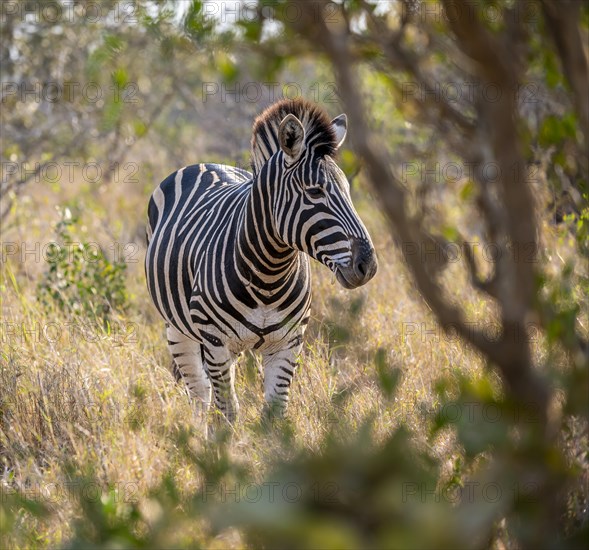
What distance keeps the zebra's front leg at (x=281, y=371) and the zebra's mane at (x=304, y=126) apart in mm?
1032

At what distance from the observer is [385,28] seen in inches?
89.0

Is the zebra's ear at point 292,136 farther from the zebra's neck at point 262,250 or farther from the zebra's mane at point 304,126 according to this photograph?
the zebra's neck at point 262,250

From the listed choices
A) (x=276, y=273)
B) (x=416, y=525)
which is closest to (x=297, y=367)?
(x=276, y=273)

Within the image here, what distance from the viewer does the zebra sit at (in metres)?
3.95

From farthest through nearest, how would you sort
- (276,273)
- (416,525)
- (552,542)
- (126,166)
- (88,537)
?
(126,166) < (276,273) < (88,537) < (552,542) < (416,525)

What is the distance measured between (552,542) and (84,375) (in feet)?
9.47

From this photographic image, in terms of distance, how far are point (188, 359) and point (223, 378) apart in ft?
2.51

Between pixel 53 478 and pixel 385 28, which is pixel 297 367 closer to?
pixel 53 478

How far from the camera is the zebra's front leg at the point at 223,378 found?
4.47 metres

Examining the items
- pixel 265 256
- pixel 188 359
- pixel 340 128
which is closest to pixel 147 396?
pixel 265 256

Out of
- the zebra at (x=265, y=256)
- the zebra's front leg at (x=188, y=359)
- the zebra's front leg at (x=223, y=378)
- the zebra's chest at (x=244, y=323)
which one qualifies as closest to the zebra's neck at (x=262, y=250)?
the zebra at (x=265, y=256)

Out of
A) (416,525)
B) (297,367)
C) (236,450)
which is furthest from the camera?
(297,367)

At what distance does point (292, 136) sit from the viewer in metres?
4.10

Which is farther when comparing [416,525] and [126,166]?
[126,166]
